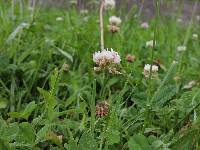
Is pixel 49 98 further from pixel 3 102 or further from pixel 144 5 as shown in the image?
pixel 144 5

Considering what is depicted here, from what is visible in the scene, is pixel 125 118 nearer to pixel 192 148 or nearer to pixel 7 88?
pixel 192 148

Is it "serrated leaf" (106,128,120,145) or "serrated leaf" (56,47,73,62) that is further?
"serrated leaf" (56,47,73,62)

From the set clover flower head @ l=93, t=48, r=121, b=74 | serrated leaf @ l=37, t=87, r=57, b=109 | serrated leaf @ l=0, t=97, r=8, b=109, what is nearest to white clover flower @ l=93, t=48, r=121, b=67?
clover flower head @ l=93, t=48, r=121, b=74

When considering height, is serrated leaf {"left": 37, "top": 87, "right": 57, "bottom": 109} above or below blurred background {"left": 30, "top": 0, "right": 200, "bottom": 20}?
above

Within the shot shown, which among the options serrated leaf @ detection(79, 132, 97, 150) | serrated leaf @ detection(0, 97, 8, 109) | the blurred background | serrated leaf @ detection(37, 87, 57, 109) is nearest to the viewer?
serrated leaf @ detection(79, 132, 97, 150)

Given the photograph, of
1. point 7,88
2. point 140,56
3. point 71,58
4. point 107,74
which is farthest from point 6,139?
point 140,56

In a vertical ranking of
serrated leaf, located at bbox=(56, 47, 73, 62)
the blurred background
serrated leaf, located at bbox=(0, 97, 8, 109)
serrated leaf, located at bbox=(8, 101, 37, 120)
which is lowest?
the blurred background

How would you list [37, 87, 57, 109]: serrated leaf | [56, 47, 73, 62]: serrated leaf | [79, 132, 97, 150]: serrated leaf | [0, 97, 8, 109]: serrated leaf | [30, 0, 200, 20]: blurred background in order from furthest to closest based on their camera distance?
[30, 0, 200, 20]: blurred background, [56, 47, 73, 62]: serrated leaf, [0, 97, 8, 109]: serrated leaf, [37, 87, 57, 109]: serrated leaf, [79, 132, 97, 150]: serrated leaf

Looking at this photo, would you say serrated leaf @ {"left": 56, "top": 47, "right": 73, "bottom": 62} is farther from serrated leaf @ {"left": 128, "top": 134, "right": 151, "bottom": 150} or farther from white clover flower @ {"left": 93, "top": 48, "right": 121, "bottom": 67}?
serrated leaf @ {"left": 128, "top": 134, "right": 151, "bottom": 150}
